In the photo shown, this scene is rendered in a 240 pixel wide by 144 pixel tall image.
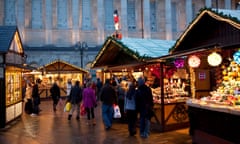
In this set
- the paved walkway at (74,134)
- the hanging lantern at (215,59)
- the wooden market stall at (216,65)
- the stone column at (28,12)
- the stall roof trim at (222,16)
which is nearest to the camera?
the wooden market stall at (216,65)

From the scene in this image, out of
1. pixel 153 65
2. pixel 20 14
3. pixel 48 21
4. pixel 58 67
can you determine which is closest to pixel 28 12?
pixel 20 14

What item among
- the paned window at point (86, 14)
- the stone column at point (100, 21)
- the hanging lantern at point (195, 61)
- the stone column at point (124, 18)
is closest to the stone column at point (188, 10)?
the stone column at point (124, 18)

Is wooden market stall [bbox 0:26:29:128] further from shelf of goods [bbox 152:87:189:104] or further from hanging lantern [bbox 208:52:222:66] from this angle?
hanging lantern [bbox 208:52:222:66]

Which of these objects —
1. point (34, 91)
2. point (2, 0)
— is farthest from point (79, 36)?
point (34, 91)

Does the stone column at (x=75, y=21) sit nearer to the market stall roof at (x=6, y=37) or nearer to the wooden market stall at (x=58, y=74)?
the wooden market stall at (x=58, y=74)

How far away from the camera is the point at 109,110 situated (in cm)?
1052

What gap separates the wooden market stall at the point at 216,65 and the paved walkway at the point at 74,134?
1.07 meters

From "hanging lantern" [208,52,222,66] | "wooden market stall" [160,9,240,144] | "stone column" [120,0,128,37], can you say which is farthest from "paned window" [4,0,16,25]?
"hanging lantern" [208,52,222,66]

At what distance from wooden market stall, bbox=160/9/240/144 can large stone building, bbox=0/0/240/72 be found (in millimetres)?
28363

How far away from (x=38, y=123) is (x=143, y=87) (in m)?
5.67

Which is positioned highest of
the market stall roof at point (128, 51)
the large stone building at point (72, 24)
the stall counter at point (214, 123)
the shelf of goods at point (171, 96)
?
the large stone building at point (72, 24)

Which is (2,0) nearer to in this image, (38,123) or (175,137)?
(38,123)

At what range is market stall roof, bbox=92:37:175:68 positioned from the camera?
1109 cm

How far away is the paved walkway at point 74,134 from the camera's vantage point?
8.61m
